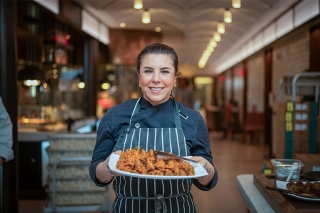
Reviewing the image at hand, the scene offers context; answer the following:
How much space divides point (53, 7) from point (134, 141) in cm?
482

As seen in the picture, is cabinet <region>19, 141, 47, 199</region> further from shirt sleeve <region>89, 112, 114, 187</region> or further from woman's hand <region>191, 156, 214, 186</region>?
woman's hand <region>191, 156, 214, 186</region>

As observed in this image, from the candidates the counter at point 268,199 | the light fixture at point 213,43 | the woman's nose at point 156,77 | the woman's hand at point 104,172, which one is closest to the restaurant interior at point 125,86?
the counter at point 268,199

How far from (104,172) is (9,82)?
3324 mm

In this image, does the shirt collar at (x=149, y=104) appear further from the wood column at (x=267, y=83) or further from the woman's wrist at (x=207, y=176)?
the wood column at (x=267, y=83)

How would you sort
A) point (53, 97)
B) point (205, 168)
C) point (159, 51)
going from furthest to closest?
point (53, 97) → point (159, 51) → point (205, 168)

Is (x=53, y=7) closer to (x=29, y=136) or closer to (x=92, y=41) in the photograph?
(x=29, y=136)

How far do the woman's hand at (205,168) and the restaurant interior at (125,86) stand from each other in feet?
1.67

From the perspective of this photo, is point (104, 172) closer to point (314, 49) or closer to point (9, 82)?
point (9, 82)

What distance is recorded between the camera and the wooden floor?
4.60 meters

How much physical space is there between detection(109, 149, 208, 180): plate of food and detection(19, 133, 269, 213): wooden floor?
191cm

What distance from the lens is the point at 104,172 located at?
2.02 meters

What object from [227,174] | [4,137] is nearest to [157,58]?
[4,137]

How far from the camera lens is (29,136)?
6324 millimetres

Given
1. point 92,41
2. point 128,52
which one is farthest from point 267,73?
point 92,41
